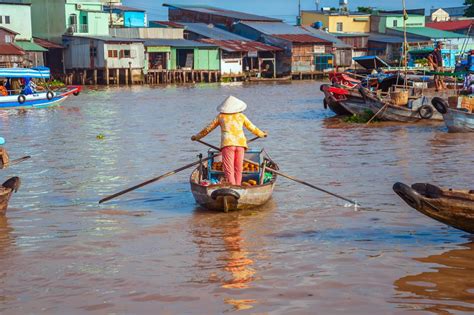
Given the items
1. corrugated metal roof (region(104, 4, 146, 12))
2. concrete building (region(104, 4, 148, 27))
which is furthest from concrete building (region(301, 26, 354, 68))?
corrugated metal roof (region(104, 4, 146, 12))

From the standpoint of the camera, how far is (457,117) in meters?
16.8

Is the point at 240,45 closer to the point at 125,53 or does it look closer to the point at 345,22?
the point at 125,53

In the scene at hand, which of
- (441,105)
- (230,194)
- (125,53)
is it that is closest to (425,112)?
(441,105)

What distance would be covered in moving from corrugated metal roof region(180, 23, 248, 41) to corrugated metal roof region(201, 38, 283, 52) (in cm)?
89

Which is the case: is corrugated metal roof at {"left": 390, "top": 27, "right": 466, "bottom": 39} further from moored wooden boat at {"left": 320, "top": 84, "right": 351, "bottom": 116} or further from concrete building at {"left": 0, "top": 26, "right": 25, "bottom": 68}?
moored wooden boat at {"left": 320, "top": 84, "right": 351, "bottom": 116}

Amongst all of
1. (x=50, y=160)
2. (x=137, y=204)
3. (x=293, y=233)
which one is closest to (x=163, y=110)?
(x=50, y=160)

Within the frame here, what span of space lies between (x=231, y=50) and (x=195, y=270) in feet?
143

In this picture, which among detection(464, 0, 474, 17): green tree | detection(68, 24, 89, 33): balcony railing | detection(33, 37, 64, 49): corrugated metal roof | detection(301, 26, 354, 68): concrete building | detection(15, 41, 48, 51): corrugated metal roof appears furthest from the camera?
detection(464, 0, 474, 17): green tree

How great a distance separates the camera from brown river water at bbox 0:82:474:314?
5.96 meters

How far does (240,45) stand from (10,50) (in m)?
17.2

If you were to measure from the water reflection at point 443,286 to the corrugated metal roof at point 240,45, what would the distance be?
43.5 m

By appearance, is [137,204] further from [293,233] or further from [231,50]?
[231,50]

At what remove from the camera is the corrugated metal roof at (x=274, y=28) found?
5478 centimetres

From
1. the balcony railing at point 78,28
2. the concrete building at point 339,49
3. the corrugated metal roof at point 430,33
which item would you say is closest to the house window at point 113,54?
the balcony railing at point 78,28
